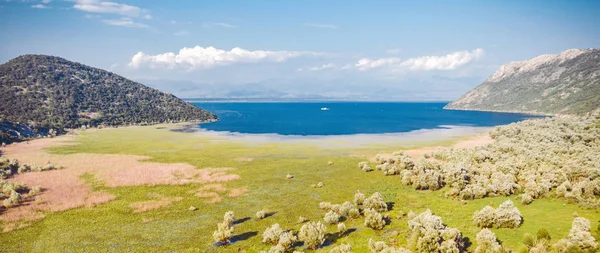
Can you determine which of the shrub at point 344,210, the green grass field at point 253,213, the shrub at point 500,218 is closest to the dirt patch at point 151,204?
the green grass field at point 253,213

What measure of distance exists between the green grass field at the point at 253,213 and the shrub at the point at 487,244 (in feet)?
7.18

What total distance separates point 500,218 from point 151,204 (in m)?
45.8

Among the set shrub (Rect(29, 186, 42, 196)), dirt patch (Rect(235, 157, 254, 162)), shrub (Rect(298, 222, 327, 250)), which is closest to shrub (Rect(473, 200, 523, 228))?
shrub (Rect(298, 222, 327, 250))

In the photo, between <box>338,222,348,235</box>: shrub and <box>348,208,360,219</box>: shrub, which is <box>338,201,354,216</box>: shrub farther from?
<box>338,222,348,235</box>: shrub

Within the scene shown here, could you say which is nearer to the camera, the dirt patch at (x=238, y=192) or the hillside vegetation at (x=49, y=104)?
the dirt patch at (x=238, y=192)

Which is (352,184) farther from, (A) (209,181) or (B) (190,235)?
(B) (190,235)

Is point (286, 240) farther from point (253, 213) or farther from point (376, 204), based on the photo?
point (376, 204)

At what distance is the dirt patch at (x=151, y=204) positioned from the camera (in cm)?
4662

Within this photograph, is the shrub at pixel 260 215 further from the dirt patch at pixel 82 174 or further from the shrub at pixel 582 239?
the shrub at pixel 582 239

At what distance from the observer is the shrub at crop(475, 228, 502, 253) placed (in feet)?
97.0

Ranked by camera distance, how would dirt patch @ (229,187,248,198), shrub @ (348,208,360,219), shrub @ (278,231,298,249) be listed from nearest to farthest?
shrub @ (278,231,298,249) < shrub @ (348,208,360,219) < dirt patch @ (229,187,248,198)

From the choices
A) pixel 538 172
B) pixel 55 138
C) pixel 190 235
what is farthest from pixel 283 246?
pixel 55 138

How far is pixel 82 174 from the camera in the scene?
66812mm

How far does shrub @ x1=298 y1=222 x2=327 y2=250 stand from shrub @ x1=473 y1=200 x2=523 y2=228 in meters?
18.1
